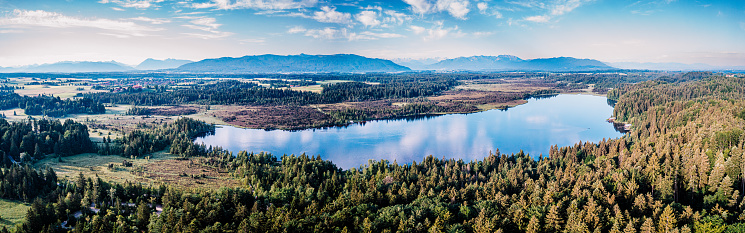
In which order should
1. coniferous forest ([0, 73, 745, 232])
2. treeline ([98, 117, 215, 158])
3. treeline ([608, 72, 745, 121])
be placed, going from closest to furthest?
1. coniferous forest ([0, 73, 745, 232])
2. treeline ([98, 117, 215, 158])
3. treeline ([608, 72, 745, 121])

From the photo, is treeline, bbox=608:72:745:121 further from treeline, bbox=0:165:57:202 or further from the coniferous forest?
treeline, bbox=0:165:57:202

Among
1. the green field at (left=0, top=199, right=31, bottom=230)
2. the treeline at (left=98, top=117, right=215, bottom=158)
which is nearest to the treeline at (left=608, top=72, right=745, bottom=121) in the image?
the treeline at (left=98, top=117, right=215, bottom=158)

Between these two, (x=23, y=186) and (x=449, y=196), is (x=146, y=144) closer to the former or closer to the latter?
(x=23, y=186)

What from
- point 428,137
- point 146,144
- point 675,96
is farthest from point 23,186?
point 675,96

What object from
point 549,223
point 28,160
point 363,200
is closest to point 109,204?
point 363,200

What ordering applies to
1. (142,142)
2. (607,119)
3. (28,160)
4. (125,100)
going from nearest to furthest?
(28,160)
(142,142)
(607,119)
(125,100)

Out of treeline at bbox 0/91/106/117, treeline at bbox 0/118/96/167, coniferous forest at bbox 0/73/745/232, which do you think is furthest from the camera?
treeline at bbox 0/91/106/117

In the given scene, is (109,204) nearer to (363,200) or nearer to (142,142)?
(363,200)
